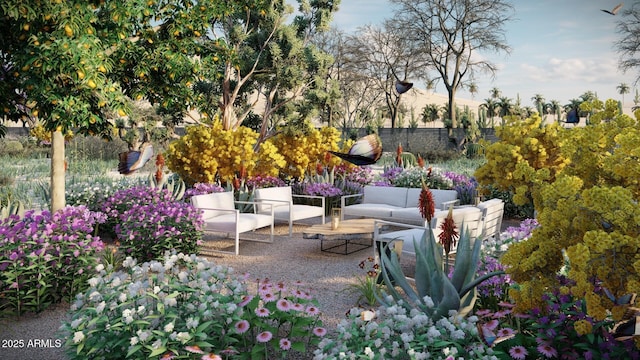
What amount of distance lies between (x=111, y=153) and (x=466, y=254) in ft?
73.3

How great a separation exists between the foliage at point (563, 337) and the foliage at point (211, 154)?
26.3ft

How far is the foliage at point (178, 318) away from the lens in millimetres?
2873

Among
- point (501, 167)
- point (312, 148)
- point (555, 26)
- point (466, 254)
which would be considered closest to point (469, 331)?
point (466, 254)

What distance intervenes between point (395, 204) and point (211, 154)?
149 inches

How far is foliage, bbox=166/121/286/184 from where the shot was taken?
10.4 metres

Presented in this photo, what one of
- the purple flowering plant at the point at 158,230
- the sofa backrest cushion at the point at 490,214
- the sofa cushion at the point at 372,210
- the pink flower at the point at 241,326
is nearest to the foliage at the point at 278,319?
the pink flower at the point at 241,326

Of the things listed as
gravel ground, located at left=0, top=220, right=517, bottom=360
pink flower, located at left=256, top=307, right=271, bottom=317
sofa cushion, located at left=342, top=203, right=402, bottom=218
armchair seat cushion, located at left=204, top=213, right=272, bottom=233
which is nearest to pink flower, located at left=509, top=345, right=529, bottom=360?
pink flower, located at left=256, top=307, right=271, bottom=317

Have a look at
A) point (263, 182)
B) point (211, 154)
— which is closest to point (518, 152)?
point (263, 182)

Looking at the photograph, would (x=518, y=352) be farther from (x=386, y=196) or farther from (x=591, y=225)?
(x=386, y=196)

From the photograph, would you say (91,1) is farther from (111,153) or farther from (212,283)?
(111,153)

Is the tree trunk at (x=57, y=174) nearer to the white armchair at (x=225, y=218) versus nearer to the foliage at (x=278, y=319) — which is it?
the white armchair at (x=225, y=218)

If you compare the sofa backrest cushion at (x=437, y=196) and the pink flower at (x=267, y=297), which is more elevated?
the sofa backrest cushion at (x=437, y=196)

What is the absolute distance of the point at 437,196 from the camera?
8812mm

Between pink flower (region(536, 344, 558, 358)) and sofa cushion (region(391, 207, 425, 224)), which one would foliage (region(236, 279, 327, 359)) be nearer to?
pink flower (region(536, 344, 558, 358))
